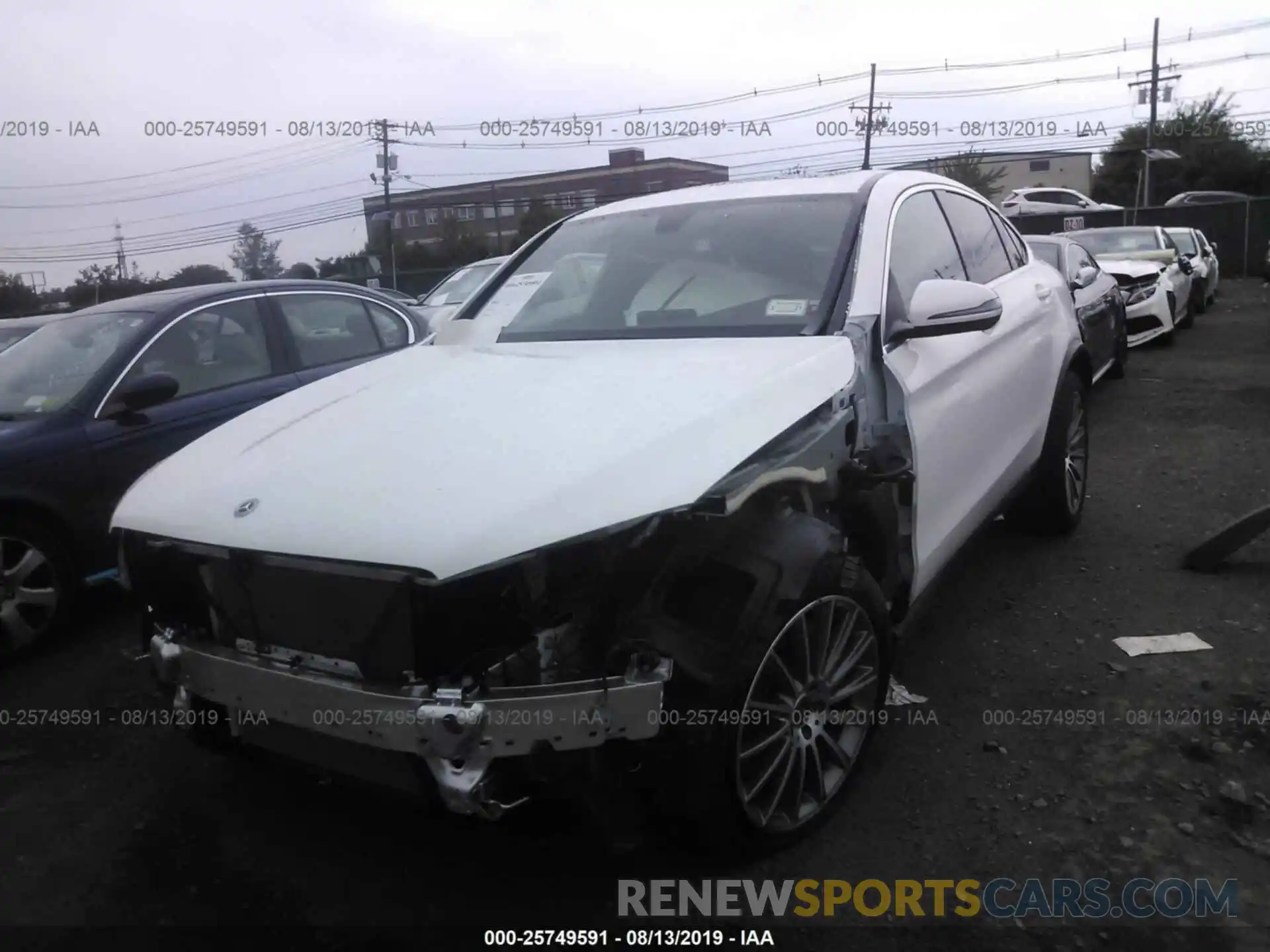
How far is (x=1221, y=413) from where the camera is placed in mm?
7895

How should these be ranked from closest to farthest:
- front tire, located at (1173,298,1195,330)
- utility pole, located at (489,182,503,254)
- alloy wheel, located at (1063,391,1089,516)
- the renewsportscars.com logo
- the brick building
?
the renewsportscars.com logo
alloy wheel, located at (1063,391,1089,516)
front tire, located at (1173,298,1195,330)
the brick building
utility pole, located at (489,182,503,254)

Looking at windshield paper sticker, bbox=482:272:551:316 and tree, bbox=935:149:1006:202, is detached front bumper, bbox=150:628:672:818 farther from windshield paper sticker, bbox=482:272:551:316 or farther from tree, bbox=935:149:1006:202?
tree, bbox=935:149:1006:202

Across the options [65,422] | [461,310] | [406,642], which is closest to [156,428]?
[65,422]

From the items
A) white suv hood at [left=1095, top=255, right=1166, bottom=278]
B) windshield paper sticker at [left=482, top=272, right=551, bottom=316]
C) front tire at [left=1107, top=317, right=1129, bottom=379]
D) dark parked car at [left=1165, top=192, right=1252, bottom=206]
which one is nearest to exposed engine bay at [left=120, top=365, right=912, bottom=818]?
windshield paper sticker at [left=482, top=272, right=551, bottom=316]

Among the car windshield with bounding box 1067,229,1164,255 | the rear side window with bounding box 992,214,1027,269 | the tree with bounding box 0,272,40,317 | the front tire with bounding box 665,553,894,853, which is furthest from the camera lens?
the tree with bounding box 0,272,40,317

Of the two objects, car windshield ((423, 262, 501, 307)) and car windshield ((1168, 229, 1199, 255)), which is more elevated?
car windshield ((1168, 229, 1199, 255))

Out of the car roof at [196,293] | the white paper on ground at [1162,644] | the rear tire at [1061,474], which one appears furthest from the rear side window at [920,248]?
the car roof at [196,293]

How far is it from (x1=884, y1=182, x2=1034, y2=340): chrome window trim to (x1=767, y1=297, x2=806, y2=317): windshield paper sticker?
239 mm

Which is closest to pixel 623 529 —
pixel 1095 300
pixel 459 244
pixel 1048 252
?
pixel 1095 300

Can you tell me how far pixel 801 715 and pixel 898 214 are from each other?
184 cm

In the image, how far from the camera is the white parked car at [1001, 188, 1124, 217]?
29.2m

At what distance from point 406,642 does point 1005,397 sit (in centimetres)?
271

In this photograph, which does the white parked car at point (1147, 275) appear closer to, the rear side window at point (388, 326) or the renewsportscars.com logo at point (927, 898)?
the rear side window at point (388, 326)

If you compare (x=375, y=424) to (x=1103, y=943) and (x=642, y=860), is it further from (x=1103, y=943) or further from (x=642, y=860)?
(x=1103, y=943)
